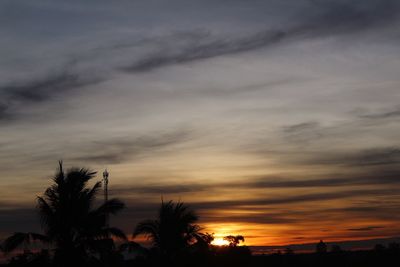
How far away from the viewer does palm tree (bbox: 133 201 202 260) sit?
34.9 m

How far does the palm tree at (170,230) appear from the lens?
3494 centimetres

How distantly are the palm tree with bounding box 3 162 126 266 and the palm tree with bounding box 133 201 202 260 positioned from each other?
676 centimetres

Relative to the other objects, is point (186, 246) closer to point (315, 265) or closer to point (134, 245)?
point (134, 245)

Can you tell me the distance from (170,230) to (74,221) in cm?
813

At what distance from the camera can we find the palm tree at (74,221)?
27.9 metres

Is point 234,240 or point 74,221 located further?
point 234,240

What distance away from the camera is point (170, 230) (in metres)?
34.9

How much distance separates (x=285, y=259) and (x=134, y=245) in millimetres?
51057

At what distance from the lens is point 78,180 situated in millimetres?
28250

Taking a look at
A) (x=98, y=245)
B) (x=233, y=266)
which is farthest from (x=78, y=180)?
(x=233, y=266)

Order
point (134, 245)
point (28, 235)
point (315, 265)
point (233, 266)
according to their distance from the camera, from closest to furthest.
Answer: point (28, 235) → point (134, 245) → point (233, 266) → point (315, 265)

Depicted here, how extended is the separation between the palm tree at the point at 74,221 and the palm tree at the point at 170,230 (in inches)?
266

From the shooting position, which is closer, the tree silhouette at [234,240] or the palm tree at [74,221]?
the palm tree at [74,221]

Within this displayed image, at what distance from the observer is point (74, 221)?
27938mm
